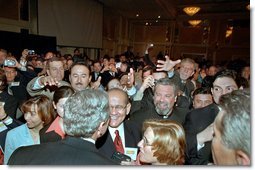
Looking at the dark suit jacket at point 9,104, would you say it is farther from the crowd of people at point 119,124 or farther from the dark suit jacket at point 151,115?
the dark suit jacket at point 151,115

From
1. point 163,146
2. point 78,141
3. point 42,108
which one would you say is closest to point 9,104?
point 42,108

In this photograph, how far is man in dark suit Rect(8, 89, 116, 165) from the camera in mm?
989

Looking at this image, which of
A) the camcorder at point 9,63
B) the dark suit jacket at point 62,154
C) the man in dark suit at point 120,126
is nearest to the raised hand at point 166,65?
the man in dark suit at point 120,126

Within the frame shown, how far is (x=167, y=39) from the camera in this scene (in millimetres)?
12906

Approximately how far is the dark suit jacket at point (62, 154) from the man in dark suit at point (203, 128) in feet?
2.14

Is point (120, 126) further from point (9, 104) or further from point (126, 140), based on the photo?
point (9, 104)

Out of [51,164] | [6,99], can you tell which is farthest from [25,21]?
[51,164]

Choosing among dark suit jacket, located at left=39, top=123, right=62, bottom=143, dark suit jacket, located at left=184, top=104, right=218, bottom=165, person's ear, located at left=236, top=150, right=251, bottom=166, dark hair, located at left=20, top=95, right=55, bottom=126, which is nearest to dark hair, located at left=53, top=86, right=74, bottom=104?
dark hair, located at left=20, top=95, right=55, bottom=126

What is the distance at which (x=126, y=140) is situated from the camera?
1751 millimetres

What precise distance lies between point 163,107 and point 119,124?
45 cm

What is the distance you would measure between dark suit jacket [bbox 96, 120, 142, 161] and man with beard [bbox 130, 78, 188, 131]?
4.8 inches

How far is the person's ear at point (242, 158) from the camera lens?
0.78 metres

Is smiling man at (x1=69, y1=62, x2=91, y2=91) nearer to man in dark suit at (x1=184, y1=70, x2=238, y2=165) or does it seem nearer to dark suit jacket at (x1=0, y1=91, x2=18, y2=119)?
dark suit jacket at (x1=0, y1=91, x2=18, y2=119)

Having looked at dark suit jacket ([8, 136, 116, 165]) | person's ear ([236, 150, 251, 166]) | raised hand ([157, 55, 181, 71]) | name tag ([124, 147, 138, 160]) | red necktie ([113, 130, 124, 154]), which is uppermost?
raised hand ([157, 55, 181, 71])
